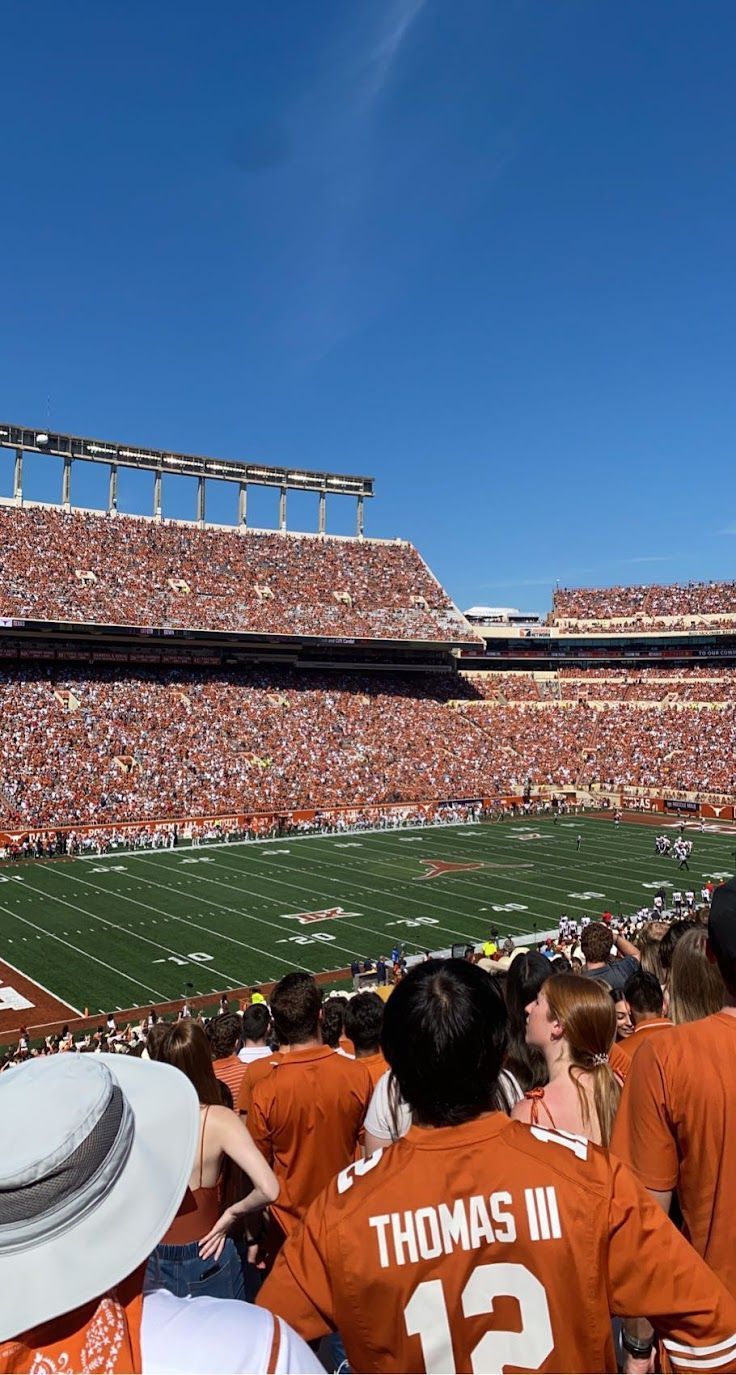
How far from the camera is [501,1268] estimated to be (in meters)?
1.91

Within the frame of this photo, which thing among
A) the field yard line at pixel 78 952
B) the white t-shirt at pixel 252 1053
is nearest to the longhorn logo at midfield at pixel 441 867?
the field yard line at pixel 78 952

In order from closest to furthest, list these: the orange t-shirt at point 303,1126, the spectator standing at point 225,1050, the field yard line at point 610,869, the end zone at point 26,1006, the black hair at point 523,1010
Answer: the orange t-shirt at point 303,1126
the black hair at point 523,1010
the spectator standing at point 225,1050
the end zone at point 26,1006
the field yard line at point 610,869

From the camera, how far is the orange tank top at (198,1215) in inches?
131

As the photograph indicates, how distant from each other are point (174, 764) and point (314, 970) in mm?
21713

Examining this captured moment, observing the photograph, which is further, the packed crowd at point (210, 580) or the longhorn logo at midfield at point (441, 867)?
A: the packed crowd at point (210, 580)

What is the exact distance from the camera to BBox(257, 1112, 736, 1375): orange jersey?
191cm

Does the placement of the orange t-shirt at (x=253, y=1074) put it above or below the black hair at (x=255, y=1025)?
above

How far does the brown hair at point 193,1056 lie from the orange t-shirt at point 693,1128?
1.86m

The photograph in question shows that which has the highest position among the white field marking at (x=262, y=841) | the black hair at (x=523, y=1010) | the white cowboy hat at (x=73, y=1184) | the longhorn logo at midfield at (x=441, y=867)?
the white cowboy hat at (x=73, y=1184)

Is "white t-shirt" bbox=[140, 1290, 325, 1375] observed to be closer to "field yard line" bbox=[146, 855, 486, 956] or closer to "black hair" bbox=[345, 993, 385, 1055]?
"black hair" bbox=[345, 993, 385, 1055]

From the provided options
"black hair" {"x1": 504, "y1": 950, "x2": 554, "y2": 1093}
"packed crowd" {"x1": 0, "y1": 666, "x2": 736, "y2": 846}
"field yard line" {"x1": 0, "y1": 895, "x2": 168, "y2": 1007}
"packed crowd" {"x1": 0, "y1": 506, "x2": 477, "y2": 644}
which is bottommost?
"field yard line" {"x1": 0, "y1": 895, "x2": 168, "y2": 1007}

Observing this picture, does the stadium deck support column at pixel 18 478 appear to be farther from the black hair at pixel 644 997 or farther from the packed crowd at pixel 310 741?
the black hair at pixel 644 997

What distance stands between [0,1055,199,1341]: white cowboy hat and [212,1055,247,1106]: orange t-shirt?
4.36m

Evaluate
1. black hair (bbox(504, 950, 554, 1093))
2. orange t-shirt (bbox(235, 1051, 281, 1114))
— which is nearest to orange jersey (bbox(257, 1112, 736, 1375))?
black hair (bbox(504, 950, 554, 1093))
